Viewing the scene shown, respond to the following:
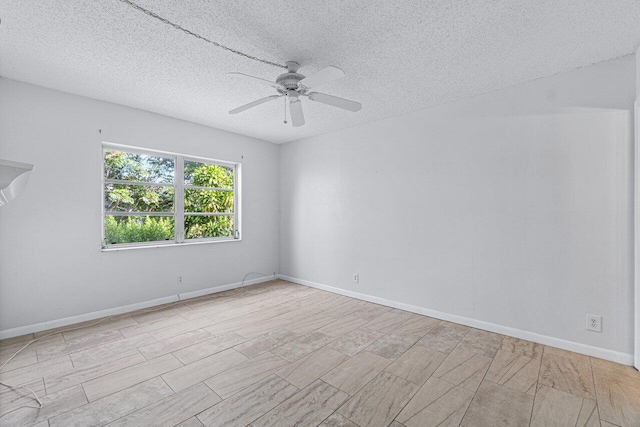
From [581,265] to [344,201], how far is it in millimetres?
2801

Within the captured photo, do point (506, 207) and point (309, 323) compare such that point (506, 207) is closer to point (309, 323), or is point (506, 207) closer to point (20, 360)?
point (309, 323)

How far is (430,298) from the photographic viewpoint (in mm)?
3564

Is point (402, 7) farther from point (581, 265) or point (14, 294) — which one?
point (14, 294)

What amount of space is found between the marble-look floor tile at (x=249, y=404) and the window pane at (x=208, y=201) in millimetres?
3087

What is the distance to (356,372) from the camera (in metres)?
2.31

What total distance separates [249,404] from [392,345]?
1438 millimetres

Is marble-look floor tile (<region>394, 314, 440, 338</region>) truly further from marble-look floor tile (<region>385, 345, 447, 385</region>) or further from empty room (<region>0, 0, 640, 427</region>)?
marble-look floor tile (<region>385, 345, 447, 385</region>)

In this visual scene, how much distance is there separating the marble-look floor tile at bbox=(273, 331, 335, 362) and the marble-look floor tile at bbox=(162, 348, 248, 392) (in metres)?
0.35

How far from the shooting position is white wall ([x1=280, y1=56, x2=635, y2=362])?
2.51m

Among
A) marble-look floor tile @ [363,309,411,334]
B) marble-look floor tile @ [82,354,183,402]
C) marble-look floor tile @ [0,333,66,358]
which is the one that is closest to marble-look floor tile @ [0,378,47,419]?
marble-look floor tile @ [82,354,183,402]

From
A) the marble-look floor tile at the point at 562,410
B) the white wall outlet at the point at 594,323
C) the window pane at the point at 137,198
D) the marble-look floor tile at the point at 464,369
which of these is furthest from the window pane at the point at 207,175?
the white wall outlet at the point at 594,323

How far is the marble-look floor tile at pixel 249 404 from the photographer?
1770mm

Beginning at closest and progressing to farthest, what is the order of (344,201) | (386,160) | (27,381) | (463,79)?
1. (27,381)
2. (463,79)
3. (386,160)
4. (344,201)

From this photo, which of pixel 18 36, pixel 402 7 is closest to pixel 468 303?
pixel 402 7
